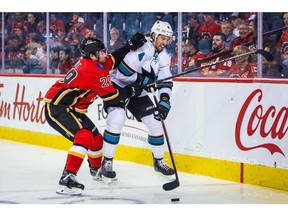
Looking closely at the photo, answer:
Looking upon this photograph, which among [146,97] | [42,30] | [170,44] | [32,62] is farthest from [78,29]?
[146,97]

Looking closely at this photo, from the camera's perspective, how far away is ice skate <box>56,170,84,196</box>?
5137 mm

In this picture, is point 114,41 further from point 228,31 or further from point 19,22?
point 19,22

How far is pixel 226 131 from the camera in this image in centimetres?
573

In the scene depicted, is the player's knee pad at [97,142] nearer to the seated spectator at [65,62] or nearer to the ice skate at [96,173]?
the ice skate at [96,173]

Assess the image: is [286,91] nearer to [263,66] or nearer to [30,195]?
[263,66]

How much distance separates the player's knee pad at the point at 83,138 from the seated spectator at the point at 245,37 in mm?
1807

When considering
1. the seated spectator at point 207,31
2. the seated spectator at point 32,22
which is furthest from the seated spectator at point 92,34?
the seated spectator at point 207,31

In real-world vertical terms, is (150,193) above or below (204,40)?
below

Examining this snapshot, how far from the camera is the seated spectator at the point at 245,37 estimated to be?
645cm

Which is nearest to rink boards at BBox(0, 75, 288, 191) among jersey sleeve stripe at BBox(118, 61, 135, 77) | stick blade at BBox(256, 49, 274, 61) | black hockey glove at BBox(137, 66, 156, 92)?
stick blade at BBox(256, 49, 274, 61)

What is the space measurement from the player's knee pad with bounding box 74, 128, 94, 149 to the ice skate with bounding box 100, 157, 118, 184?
51cm

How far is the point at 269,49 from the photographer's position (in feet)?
20.4

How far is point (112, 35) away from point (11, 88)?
1284 millimetres
